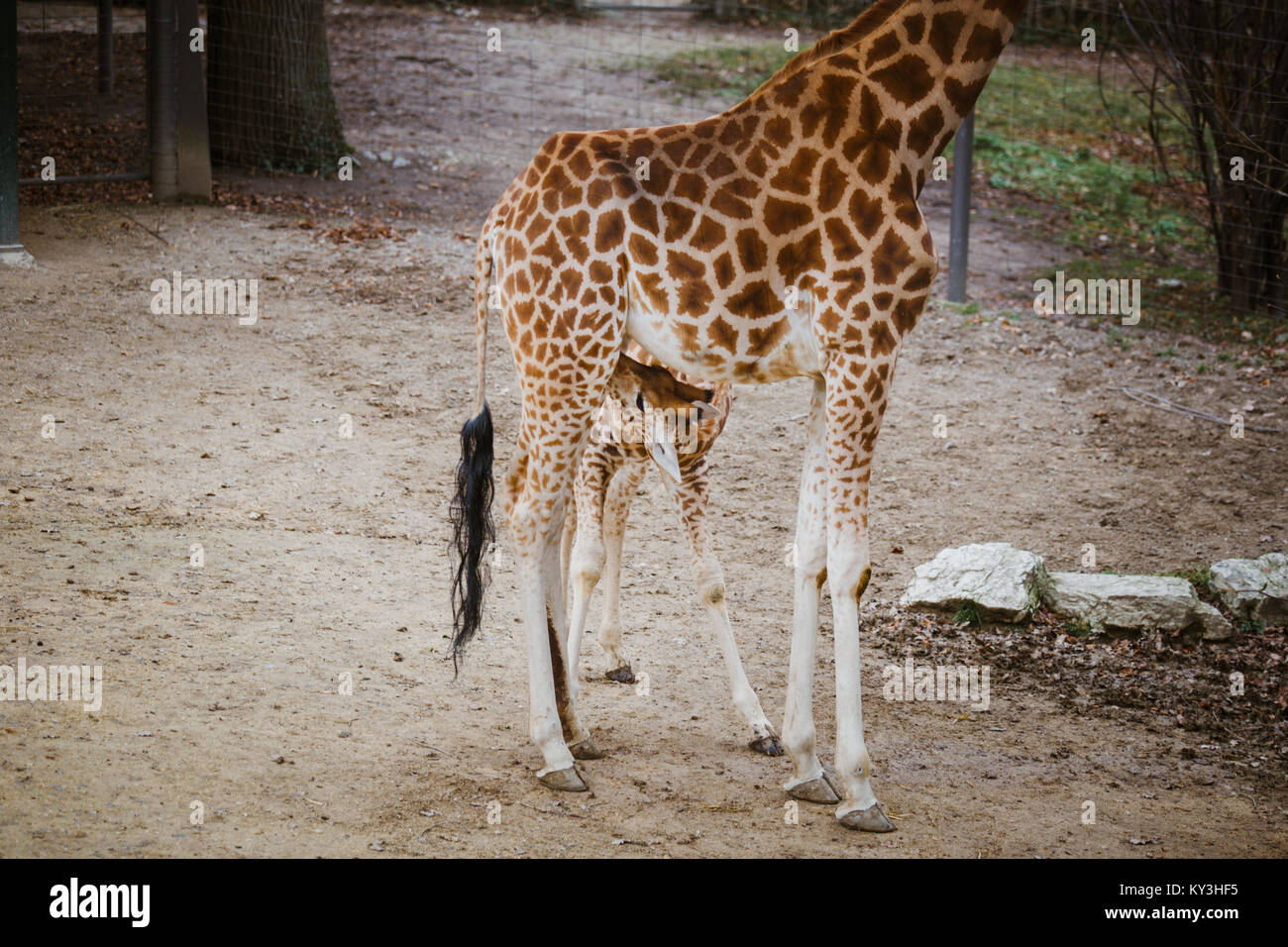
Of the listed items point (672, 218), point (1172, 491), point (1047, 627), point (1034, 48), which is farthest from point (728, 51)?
point (672, 218)

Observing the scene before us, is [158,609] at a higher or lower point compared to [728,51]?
lower

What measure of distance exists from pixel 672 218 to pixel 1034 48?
20247mm

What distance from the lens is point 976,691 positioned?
253 inches

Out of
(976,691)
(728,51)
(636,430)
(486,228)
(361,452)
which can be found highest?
(728,51)

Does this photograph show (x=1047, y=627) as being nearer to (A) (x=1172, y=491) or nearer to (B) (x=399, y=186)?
(A) (x=1172, y=491)

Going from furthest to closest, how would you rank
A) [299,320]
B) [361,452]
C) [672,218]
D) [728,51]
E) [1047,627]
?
[728,51] → [299,320] → [361,452] → [1047,627] → [672,218]

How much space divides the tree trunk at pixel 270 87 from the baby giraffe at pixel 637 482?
8365 millimetres

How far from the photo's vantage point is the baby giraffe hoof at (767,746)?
18.8 feet

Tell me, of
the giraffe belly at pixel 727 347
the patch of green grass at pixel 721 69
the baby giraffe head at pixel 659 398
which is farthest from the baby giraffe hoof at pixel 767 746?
the patch of green grass at pixel 721 69

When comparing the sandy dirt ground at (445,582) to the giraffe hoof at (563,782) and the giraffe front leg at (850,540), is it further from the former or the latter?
the giraffe front leg at (850,540)

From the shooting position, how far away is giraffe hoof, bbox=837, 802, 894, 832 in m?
4.98

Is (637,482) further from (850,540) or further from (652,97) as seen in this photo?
(652,97)

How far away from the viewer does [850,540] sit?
16.3ft

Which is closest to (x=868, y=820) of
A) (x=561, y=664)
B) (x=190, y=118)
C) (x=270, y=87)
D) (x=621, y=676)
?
(x=561, y=664)
